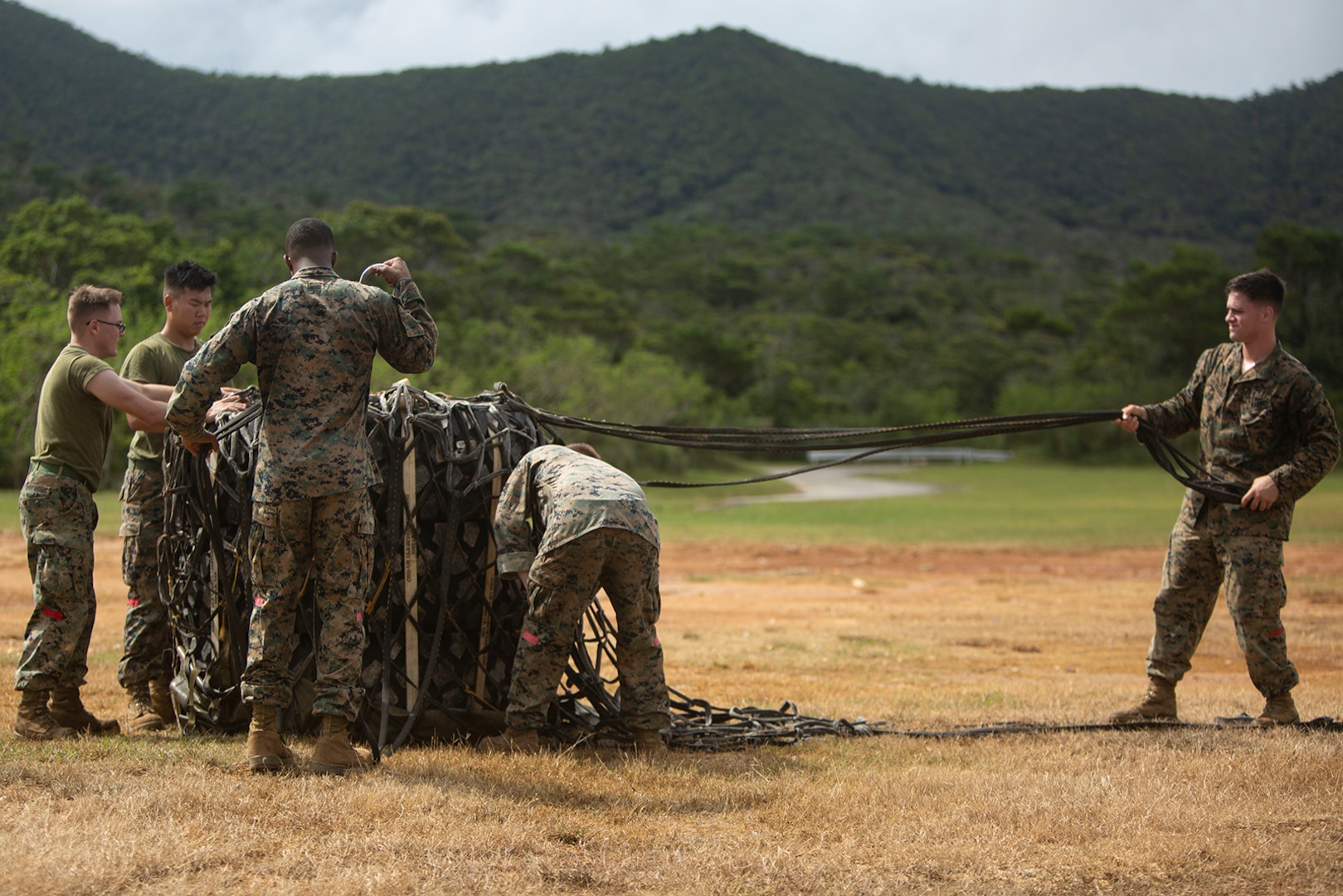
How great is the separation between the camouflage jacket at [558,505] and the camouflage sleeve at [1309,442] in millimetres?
3385

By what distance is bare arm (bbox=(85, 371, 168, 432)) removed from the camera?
5.50m

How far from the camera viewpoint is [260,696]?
16.2 ft

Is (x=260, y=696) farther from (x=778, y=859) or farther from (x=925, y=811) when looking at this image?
(x=925, y=811)

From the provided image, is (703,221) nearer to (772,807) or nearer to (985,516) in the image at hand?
(985,516)

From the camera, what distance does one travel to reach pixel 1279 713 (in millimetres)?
6219

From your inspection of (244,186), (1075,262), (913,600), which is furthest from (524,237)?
(913,600)

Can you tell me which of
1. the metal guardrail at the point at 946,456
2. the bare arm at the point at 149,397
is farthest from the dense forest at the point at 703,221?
the bare arm at the point at 149,397

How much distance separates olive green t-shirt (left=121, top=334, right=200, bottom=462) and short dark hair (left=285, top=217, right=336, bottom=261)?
4.67 feet

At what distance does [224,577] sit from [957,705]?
4449 mm

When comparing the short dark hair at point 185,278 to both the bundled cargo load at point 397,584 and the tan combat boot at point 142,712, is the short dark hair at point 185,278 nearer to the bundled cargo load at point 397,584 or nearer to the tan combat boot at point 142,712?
the bundled cargo load at point 397,584

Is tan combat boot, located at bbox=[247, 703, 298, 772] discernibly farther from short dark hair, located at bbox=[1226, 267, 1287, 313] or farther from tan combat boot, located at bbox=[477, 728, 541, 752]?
short dark hair, located at bbox=[1226, 267, 1287, 313]

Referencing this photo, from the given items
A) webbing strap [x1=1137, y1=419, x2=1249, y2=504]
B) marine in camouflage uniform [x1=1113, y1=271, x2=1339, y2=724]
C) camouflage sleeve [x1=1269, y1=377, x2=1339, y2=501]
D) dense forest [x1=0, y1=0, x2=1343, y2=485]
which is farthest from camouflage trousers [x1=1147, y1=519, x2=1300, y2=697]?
dense forest [x1=0, y1=0, x2=1343, y2=485]

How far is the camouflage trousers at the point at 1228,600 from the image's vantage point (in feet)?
19.9

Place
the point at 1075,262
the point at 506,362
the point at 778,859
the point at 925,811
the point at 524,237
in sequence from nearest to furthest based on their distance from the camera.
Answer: the point at 778,859 → the point at 925,811 → the point at 506,362 → the point at 524,237 → the point at 1075,262
